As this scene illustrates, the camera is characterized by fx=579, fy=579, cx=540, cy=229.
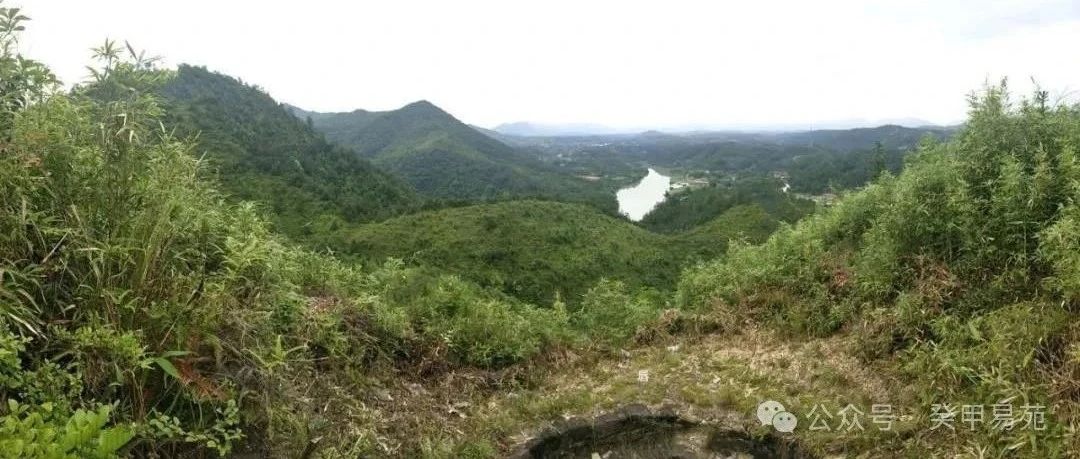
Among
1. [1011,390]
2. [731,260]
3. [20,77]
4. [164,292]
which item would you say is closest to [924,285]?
[1011,390]

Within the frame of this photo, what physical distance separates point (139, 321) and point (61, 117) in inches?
38.3

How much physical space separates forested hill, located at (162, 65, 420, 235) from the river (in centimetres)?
3015

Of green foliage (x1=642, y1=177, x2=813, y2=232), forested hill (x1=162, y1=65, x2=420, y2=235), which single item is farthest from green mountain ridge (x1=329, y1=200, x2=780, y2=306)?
green foliage (x1=642, y1=177, x2=813, y2=232)

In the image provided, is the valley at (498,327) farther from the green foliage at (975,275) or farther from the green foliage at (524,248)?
the green foliage at (524,248)

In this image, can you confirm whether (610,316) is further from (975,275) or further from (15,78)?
(15,78)

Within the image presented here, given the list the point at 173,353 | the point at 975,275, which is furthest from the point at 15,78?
the point at 975,275

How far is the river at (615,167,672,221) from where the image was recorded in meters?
74.2

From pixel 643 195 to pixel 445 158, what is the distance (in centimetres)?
3074

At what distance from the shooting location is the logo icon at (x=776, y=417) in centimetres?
360

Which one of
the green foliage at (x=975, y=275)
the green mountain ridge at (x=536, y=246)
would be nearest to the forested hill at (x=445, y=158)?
the green mountain ridge at (x=536, y=246)

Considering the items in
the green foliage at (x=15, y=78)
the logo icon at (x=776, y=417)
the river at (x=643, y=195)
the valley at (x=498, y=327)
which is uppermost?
the green foliage at (x=15, y=78)

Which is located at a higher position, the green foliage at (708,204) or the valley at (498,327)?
the valley at (498,327)

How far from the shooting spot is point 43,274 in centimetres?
220

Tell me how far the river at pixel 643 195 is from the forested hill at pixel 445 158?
3.20 meters
